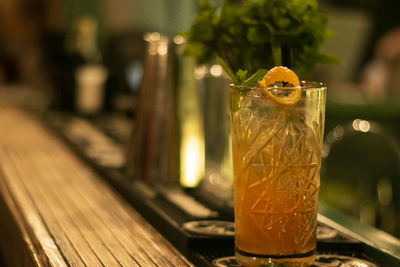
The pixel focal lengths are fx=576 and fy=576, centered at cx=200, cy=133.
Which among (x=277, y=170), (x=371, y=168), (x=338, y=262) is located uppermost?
(x=277, y=170)

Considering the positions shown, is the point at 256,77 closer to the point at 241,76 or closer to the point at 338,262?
the point at 241,76

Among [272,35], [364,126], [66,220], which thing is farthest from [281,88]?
[364,126]

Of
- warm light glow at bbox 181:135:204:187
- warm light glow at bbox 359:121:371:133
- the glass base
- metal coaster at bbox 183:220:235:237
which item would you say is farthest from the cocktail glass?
warm light glow at bbox 359:121:371:133

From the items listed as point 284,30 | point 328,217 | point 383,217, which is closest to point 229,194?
point 328,217

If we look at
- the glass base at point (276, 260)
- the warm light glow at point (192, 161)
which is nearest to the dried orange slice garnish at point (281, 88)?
the glass base at point (276, 260)

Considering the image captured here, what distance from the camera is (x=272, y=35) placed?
0.81 metres

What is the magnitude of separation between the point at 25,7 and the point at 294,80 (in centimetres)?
537

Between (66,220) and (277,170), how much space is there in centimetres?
44

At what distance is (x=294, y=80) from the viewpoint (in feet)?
2.36

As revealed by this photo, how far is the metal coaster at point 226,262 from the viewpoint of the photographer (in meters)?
0.77

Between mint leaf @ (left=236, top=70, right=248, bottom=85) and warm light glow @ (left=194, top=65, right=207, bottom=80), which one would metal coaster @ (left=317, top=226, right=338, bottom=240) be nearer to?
mint leaf @ (left=236, top=70, right=248, bottom=85)

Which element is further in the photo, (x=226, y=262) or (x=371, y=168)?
(x=371, y=168)

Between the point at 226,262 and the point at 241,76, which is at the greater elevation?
the point at 241,76

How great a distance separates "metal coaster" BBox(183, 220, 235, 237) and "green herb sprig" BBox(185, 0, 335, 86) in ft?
0.79
